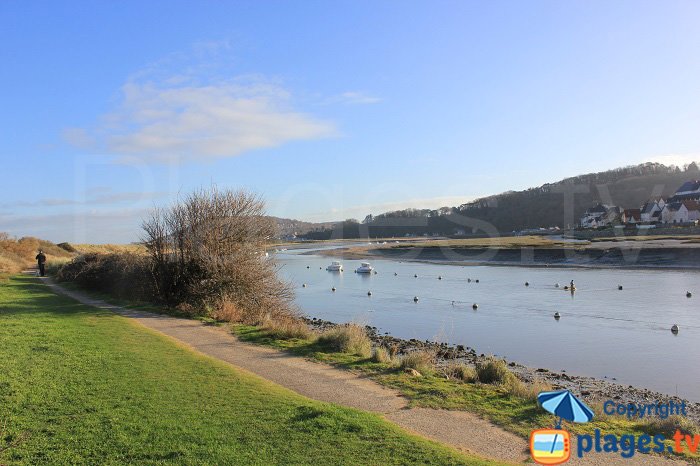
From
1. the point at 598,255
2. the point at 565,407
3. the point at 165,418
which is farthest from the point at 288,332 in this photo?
the point at 598,255

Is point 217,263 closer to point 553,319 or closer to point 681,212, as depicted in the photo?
point 553,319

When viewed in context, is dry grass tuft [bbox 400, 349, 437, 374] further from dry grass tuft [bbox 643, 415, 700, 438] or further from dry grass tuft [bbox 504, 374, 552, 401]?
dry grass tuft [bbox 643, 415, 700, 438]

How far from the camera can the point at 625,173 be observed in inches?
7116

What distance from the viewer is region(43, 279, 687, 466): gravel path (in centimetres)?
763

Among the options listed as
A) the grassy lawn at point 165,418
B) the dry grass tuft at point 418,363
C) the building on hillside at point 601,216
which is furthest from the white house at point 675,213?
the grassy lawn at point 165,418

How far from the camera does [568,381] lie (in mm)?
15477

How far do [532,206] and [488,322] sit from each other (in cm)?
14333

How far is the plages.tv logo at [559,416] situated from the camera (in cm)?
484

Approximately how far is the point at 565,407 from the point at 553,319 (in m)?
24.2

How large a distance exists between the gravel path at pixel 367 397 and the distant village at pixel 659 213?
9226cm

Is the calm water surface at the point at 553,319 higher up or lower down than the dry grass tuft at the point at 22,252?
lower down

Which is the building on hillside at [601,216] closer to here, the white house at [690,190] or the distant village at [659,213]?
the distant village at [659,213]

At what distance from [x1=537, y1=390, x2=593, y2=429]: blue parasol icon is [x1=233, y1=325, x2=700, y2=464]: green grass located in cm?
363

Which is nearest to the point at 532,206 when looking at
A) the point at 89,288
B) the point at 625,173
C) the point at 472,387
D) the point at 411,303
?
the point at 625,173
